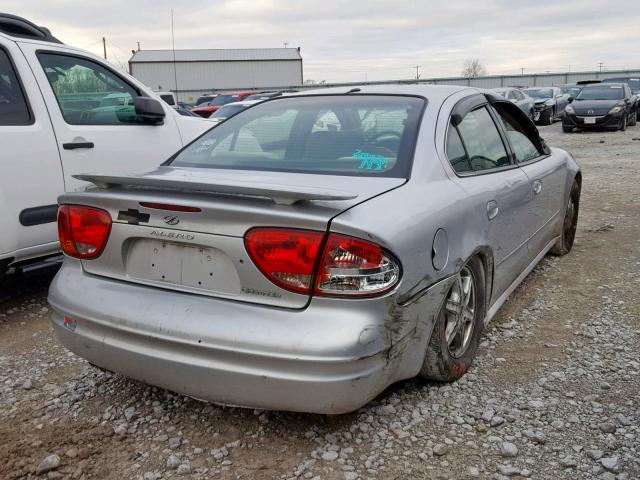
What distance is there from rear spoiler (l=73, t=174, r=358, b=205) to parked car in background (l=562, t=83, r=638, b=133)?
58.3 ft

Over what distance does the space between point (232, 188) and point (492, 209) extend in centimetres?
148

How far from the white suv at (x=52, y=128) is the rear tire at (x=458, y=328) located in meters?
2.68

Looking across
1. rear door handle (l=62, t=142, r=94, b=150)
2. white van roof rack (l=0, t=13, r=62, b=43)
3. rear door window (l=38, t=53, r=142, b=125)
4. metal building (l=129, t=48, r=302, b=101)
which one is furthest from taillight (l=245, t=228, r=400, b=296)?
metal building (l=129, t=48, r=302, b=101)

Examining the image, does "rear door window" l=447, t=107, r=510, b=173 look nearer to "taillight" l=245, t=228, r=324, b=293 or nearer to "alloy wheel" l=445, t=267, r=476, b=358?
"alloy wheel" l=445, t=267, r=476, b=358

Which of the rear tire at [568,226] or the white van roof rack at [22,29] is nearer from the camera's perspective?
the white van roof rack at [22,29]

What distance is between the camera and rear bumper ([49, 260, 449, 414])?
2158 millimetres

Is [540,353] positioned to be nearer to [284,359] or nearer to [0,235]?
[284,359]

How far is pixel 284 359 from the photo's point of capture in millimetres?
2152

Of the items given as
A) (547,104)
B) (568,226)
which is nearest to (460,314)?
(568,226)

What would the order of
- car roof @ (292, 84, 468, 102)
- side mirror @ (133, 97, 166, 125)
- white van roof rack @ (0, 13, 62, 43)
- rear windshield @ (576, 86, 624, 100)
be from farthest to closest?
rear windshield @ (576, 86, 624, 100) < side mirror @ (133, 97, 166, 125) < white van roof rack @ (0, 13, 62, 43) < car roof @ (292, 84, 468, 102)

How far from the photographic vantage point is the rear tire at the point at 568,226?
511 cm

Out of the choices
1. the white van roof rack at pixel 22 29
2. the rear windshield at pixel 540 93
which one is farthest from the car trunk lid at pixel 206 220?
the rear windshield at pixel 540 93

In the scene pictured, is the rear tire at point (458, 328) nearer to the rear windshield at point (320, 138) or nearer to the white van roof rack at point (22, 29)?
the rear windshield at point (320, 138)

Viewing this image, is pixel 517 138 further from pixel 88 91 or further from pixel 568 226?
pixel 88 91
